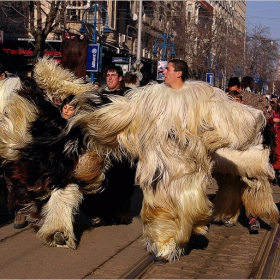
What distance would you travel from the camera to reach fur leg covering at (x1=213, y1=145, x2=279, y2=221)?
7.50 meters

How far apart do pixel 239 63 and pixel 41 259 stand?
40.4 m

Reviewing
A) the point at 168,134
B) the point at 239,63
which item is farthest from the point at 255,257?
the point at 239,63

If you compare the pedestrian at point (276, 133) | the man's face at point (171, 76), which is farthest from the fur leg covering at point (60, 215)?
the pedestrian at point (276, 133)

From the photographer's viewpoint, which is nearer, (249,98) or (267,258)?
(267,258)

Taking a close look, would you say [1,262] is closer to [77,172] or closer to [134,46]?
[77,172]

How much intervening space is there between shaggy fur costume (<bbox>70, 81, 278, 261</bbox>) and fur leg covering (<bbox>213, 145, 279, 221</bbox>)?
5.10 feet

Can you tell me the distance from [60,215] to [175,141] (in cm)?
148

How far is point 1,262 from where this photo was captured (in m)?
6.01

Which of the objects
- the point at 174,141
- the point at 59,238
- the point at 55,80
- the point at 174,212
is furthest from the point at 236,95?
the point at 59,238

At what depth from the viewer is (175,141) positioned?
575cm

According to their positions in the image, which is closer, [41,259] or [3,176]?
[41,259]

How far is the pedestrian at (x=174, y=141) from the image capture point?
18.8 ft

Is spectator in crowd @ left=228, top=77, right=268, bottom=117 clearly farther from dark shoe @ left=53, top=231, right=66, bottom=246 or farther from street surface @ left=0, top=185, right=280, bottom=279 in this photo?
dark shoe @ left=53, top=231, right=66, bottom=246

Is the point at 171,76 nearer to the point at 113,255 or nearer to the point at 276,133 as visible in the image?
the point at 113,255
